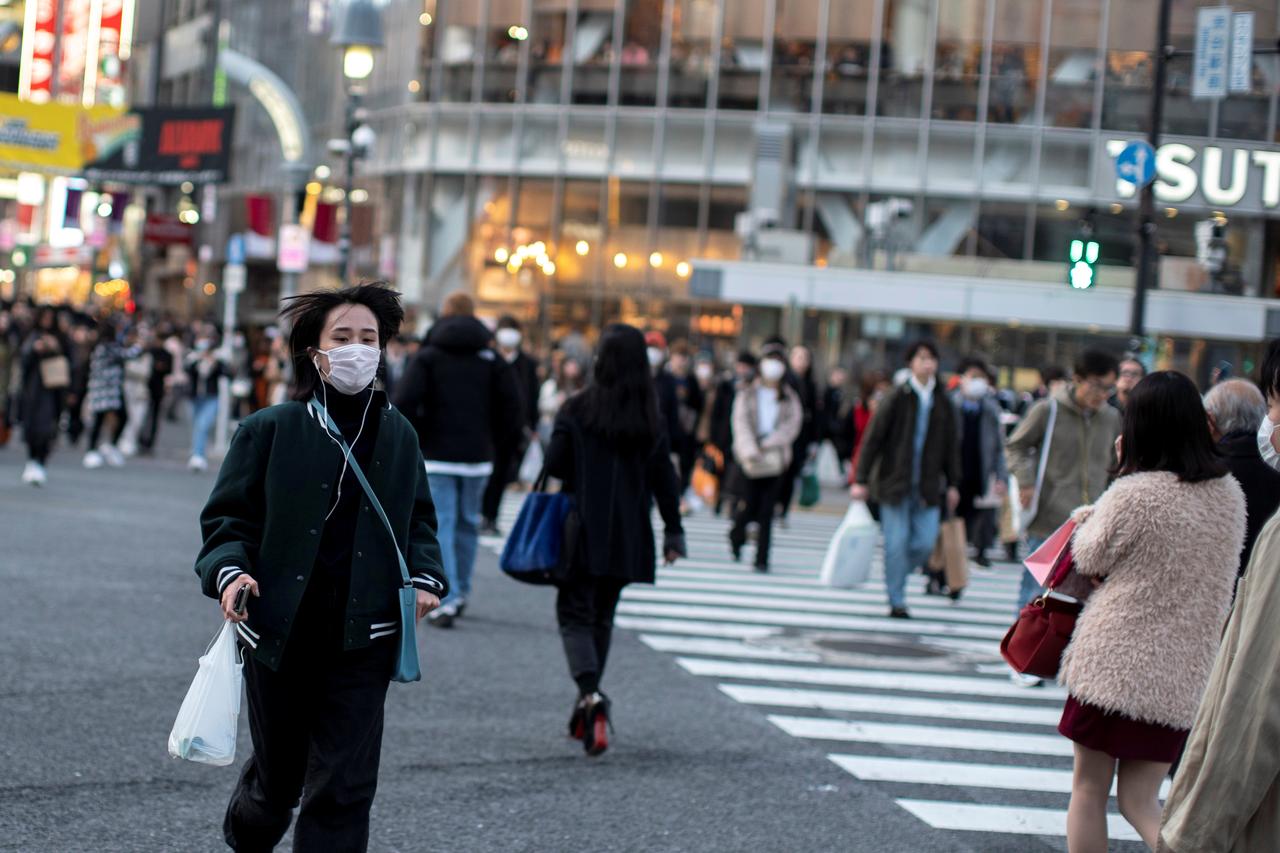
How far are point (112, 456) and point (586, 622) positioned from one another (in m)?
17.5

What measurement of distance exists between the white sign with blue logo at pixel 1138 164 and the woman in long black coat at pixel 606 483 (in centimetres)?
1369

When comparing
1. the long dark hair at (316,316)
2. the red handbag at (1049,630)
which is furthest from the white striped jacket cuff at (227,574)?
the red handbag at (1049,630)

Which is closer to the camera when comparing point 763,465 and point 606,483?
point 606,483

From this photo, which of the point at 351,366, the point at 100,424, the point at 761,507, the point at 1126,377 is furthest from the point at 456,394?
the point at 100,424

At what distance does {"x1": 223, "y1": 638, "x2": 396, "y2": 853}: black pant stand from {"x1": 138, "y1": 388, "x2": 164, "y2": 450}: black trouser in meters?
22.1

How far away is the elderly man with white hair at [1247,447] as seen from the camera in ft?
22.5

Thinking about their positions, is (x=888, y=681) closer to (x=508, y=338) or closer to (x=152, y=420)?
(x=508, y=338)

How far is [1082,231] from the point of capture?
69.1 feet

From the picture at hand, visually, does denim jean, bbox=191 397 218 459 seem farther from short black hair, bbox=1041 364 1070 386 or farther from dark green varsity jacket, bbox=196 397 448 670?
dark green varsity jacket, bbox=196 397 448 670

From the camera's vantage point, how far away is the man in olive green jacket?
10953 mm

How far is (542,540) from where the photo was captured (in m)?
8.23

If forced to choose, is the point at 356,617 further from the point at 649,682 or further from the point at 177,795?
the point at 649,682

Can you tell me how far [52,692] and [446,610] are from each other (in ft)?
11.7

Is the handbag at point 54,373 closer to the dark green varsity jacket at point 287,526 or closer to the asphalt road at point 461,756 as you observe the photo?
the asphalt road at point 461,756
